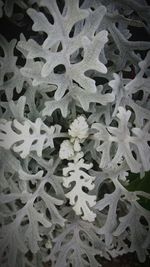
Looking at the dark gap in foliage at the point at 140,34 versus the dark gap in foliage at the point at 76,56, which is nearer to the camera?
the dark gap in foliage at the point at 76,56

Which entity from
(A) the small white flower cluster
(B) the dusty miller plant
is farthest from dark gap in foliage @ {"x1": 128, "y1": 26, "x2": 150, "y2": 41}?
(A) the small white flower cluster

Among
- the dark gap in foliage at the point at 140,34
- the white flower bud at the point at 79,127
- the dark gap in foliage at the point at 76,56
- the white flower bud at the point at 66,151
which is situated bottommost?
the white flower bud at the point at 66,151

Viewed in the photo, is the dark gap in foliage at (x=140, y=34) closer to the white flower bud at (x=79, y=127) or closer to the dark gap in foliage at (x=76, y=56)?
the dark gap in foliage at (x=76, y=56)

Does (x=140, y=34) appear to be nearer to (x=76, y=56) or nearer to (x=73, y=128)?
(x=76, y=56)

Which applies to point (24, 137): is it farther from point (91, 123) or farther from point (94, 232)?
point (94, 232)

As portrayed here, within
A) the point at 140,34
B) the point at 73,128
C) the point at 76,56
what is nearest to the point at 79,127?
the point at 73,128

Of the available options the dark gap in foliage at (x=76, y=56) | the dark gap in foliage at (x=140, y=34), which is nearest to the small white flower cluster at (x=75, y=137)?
the dark gap in foliage at (x=76, y=56)

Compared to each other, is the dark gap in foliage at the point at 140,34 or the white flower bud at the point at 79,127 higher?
the dark gap in foliage at the point at 140,34

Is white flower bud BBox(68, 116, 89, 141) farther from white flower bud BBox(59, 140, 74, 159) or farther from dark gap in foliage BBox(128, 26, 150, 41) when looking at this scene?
dark gap in foliage BBox(128, 26, 150, 41)
